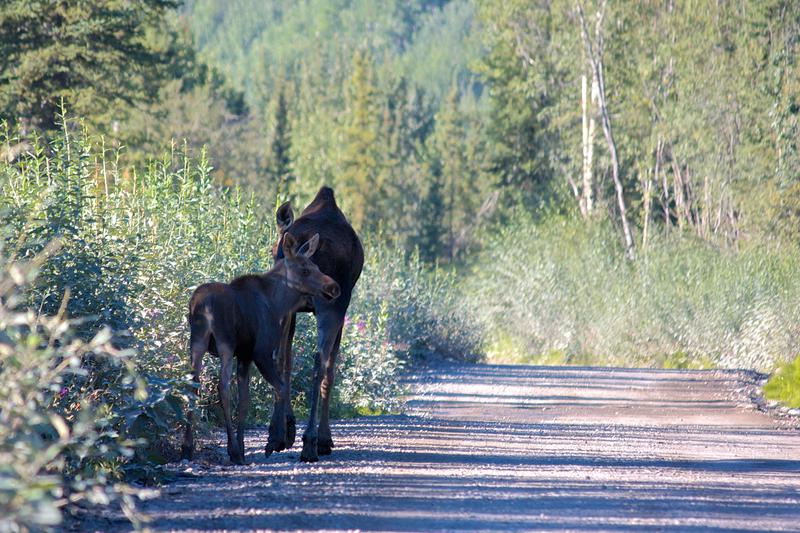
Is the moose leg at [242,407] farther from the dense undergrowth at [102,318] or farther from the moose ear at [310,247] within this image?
the moose ear at [310,247]

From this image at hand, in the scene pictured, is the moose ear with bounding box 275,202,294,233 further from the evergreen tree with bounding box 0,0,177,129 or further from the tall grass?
the evergreen tree with bounding box 0,0,177,129

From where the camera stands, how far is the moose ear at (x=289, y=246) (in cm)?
1153

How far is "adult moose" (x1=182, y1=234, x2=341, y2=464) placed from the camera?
10336 millimetres

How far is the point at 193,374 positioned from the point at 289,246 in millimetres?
1715

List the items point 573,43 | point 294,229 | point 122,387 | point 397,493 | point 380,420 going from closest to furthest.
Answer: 1. point 397,493
2. point 122,387
3. point 294,229
4. point 380,420
5. point 573,43

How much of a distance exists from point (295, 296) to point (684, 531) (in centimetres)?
446

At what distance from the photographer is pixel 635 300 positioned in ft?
113

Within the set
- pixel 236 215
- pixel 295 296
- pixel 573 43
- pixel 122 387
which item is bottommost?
pixel 122 387

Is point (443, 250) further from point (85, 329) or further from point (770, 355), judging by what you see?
point (85, 329)

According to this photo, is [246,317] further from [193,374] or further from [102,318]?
[102,318]

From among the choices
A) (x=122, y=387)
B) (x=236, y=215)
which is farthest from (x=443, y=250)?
(x=122, y=387)

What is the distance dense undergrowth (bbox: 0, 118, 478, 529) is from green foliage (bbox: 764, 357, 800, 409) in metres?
6.21

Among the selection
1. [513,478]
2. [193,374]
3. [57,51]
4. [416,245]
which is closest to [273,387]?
[193,374]

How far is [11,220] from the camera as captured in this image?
34.1 ft
